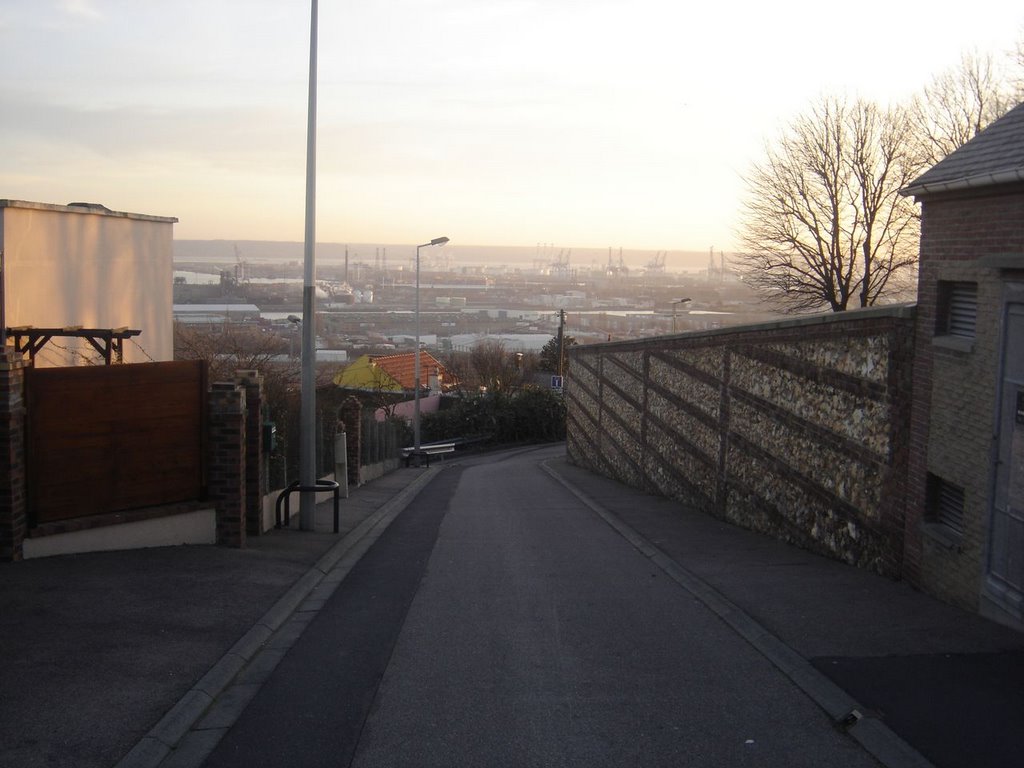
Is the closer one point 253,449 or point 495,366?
point 253,449

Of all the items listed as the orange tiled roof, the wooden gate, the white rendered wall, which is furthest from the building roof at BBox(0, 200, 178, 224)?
the orange tiled roof

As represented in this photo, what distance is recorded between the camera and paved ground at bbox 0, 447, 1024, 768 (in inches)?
232

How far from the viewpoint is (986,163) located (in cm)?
850

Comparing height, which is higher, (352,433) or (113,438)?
(113,438)

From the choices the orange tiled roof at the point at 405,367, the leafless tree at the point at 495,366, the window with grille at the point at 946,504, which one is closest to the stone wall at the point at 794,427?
the window with grille at the point at 946,504

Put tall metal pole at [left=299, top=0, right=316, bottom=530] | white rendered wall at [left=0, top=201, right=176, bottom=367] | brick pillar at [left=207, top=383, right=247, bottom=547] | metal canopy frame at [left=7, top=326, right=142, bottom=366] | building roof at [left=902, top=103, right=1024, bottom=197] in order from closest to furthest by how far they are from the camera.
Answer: building roof at [left=902, top=103, right=1024, bottom=197] < brick pillar at [left=207, top=383, right=247, bottom=547] < tall metal pole at [left=299, top=0, right=316, bottom=530] < metal canopy frame at [left=7, top=326, right=142, bottom=366] < white rendered wall at [left=0, top=201, right=176, bottom=367]

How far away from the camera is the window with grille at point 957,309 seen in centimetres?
868

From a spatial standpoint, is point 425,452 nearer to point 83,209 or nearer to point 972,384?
point 83,209

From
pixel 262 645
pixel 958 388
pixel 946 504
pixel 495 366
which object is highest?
pixel 958 388

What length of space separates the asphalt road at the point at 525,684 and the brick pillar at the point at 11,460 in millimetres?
2985

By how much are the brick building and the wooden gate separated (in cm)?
747

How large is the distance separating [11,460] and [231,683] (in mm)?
3809

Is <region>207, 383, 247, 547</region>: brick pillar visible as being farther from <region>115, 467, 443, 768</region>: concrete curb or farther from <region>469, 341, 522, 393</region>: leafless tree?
<region>469, 341, 522, 393</region>: leafless tree

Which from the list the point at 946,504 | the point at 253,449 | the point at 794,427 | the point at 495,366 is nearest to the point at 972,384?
the point at 946,504
